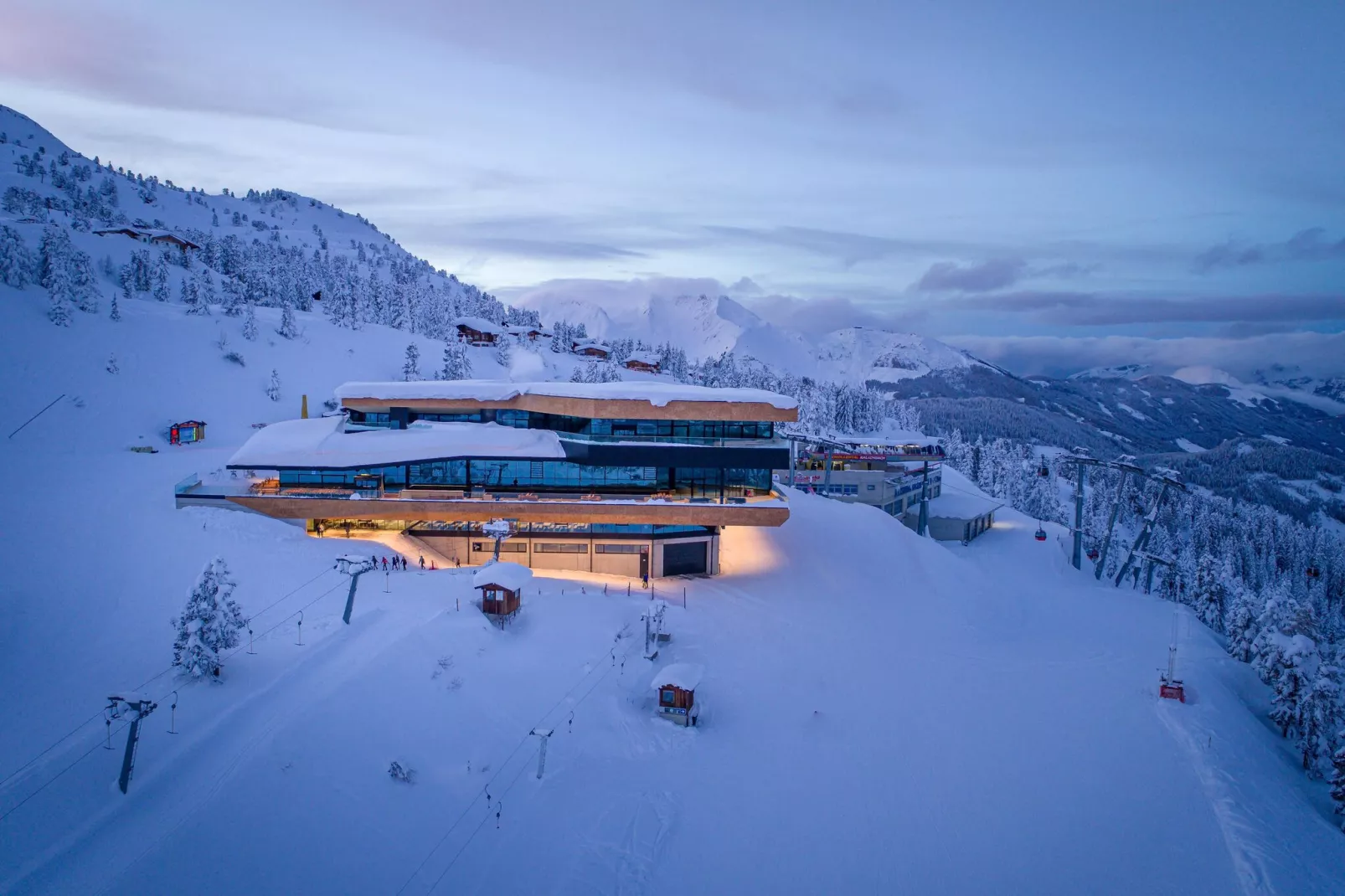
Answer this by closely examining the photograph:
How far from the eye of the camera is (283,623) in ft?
74.8

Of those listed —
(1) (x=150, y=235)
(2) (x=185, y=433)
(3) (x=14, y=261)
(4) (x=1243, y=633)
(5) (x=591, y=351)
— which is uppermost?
(1) (x=150, y=235)

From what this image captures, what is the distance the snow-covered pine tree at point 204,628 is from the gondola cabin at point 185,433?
31913 millimetres

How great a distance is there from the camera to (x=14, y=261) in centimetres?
5309

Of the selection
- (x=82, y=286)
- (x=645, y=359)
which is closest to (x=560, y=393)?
(x=82, y=286)

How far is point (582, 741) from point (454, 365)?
69314 mm

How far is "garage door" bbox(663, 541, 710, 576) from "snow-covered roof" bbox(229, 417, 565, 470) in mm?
7470

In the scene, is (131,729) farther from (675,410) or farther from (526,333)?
(526,333)

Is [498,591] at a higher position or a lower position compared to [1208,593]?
higher

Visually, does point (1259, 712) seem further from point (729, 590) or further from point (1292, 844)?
point (729, 590)

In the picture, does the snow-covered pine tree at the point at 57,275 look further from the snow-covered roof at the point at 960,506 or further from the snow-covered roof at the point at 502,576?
the snow-covered roof at the point at 960,506

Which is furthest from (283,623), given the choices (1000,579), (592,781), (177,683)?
(1000,579)

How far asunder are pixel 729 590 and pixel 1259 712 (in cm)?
2594

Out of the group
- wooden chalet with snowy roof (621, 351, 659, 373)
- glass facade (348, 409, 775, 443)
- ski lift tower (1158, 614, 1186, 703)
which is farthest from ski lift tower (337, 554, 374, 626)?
wooden chalet with snowy roof (621, 351, 659, 373)

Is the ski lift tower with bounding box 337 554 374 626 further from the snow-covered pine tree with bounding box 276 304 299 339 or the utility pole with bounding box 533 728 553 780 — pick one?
the snow-covered pine tree with bounding box 276 304 299 339
